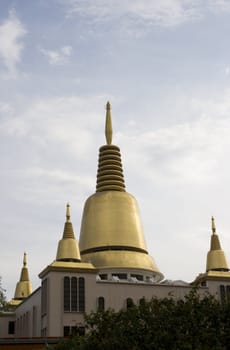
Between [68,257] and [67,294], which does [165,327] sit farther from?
[68,257]

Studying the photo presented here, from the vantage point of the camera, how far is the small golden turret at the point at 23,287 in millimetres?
94000

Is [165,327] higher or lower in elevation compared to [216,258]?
lower

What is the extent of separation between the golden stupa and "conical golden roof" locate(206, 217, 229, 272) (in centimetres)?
604

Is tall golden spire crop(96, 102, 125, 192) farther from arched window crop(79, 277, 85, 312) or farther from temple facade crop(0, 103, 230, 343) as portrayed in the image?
arched window crop(79, 277, 85, 312)

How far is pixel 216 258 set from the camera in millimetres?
77125

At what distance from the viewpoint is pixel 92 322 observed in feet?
132

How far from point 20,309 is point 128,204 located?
17.4 meters

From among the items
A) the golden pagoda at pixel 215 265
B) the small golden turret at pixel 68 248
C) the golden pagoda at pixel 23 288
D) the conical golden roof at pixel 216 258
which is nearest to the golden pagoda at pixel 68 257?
the small golden turret at pixel 68 248

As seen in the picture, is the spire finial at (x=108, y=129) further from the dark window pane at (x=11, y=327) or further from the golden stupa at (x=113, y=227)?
the dark window pane at (x=11, y=327)

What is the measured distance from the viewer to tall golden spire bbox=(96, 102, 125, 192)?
8594 centimetres

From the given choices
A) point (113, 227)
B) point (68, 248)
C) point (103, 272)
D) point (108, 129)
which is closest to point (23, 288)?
point (113, 227)

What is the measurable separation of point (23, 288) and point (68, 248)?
26.3 m

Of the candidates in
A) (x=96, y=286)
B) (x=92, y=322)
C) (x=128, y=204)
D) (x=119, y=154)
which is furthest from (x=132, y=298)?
(x=92, y=322)

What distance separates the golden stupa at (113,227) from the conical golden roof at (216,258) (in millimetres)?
6042
